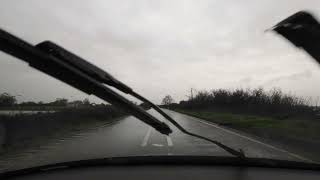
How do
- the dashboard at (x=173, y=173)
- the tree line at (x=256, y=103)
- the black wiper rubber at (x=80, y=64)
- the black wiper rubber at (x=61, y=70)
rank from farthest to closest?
the tree line at (x=256, y=103)
the dashboard at (x=173, y=173)
the black wiper rubber at (x=80, y=64)
the black wiper rubber at (x=61, y=70)

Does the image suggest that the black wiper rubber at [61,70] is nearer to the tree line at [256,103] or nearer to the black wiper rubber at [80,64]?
the black wiper rubber at [80,64]

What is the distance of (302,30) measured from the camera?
6.91 ft

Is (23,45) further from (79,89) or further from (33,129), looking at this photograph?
(33,129)

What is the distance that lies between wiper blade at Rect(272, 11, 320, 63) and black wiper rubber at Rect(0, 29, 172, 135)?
1.00 meters

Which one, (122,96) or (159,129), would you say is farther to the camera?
(159,129)

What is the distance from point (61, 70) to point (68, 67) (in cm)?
4

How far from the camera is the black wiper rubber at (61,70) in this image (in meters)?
2.46

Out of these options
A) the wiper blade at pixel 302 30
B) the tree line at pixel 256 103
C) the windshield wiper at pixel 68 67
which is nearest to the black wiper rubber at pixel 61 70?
the windshield wiper at pixel 68 67

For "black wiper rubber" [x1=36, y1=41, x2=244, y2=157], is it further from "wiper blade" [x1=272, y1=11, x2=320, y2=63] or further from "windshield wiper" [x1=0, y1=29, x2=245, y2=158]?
"wiper blade" [x1=272, y1=11, x2=320, y2=63]

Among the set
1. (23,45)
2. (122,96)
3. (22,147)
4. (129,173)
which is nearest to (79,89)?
(122,96)

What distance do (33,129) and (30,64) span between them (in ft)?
81.4

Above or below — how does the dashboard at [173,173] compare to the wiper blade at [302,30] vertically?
below

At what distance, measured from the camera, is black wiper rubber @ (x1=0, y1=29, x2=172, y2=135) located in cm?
246

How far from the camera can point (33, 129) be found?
87.8ft
